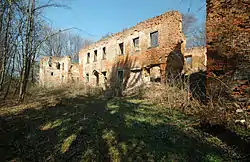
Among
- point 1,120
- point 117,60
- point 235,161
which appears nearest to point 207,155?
point 235,161

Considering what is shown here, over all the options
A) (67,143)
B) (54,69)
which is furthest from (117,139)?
(54,69)

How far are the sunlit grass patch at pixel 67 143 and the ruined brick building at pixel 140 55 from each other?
459 centimetres

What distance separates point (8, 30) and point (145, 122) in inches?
320

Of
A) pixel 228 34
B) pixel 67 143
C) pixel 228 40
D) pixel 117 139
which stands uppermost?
pixel 228 34

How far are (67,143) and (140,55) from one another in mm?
9116

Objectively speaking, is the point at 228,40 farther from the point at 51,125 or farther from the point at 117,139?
the point at 51,125

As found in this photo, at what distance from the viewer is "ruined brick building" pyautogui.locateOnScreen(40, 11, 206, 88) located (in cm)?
915

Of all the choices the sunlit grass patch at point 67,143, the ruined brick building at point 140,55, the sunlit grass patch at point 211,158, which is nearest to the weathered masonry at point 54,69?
the ruined brick building at point 140,55

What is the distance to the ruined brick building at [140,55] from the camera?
9.15 metres

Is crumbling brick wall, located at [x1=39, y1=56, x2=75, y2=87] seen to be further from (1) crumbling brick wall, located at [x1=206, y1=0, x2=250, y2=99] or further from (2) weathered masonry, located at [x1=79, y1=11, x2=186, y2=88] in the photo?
(1) crumbling brick wall, located at [x1=206, y1=0, x2=250, y2=99]

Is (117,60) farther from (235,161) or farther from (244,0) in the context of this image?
(235,161)

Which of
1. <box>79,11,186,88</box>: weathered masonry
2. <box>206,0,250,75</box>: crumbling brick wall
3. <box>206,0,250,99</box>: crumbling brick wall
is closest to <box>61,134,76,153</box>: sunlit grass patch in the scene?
<box>206,0,250,99</box>: crumbling brick wall

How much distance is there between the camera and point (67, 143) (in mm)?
3152

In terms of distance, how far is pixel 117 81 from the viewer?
1269 centimetres
